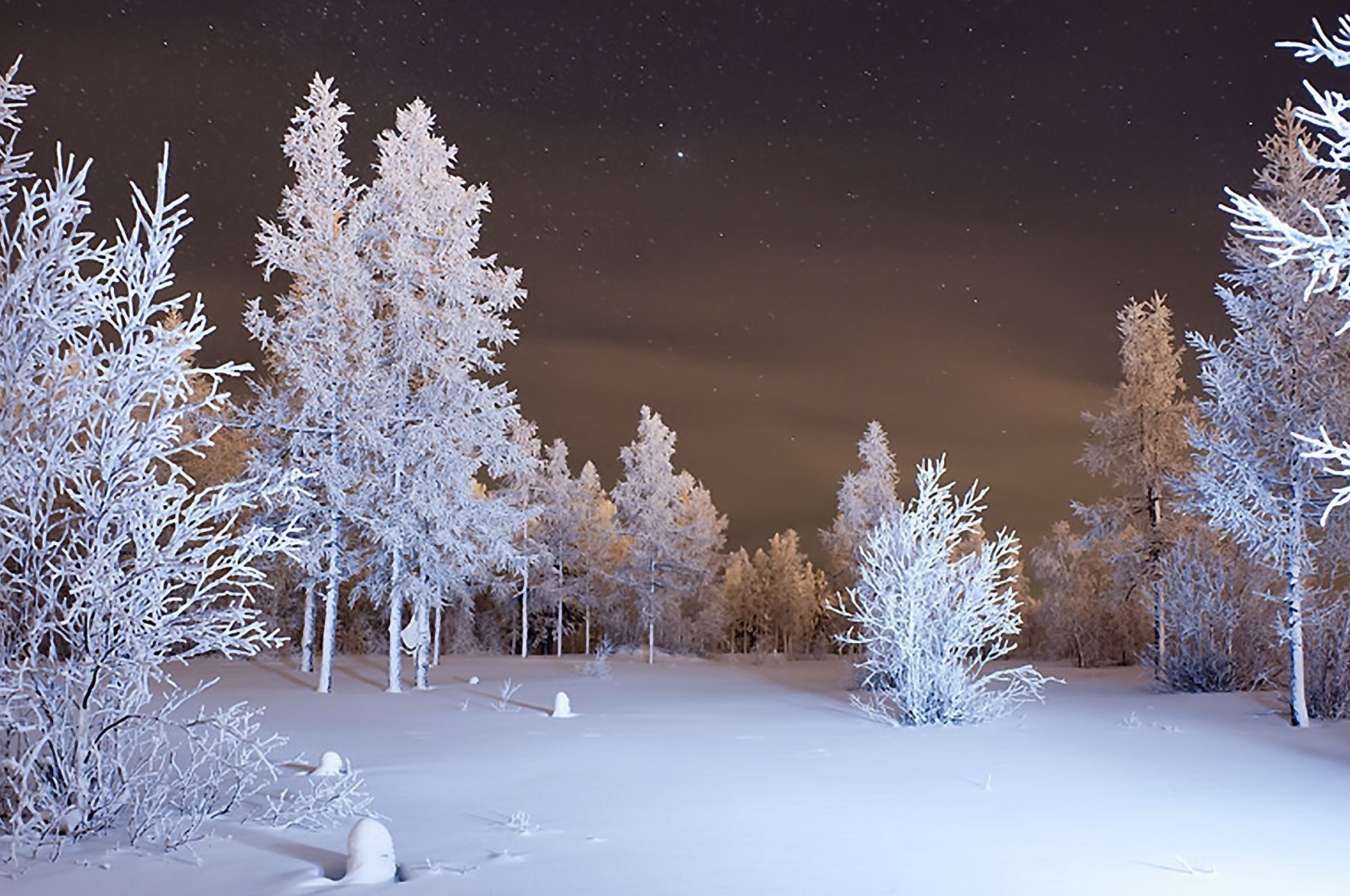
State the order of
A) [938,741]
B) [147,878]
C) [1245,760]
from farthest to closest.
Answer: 1. [938,741]
2. [1245,760]
3. [147,878]

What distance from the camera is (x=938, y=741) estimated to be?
11734 mm

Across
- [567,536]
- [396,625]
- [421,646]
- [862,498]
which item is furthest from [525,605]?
[396,625]

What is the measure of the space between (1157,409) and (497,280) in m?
16.6

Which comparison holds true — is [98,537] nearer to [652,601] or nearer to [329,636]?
[329,636]

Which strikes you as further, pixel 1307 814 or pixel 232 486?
pixel 1307 814

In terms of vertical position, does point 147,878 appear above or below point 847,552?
below

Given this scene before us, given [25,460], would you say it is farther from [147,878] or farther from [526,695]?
[526,695]

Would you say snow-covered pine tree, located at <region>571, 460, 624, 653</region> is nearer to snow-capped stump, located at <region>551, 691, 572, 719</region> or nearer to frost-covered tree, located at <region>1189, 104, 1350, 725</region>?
snow-capped stump, located at <region>551, 691, 572, 719</region>

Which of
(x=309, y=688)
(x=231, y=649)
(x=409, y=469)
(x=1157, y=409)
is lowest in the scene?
(x=309, y=688)

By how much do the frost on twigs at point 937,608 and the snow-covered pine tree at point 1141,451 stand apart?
13.6 metres

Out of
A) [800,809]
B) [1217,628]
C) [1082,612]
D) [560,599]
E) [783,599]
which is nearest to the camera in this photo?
[800,809]

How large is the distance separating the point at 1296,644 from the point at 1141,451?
44.9 feet

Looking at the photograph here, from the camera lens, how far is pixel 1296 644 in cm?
1415

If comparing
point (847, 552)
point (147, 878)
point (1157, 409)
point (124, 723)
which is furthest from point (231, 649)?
point (847, 552)
